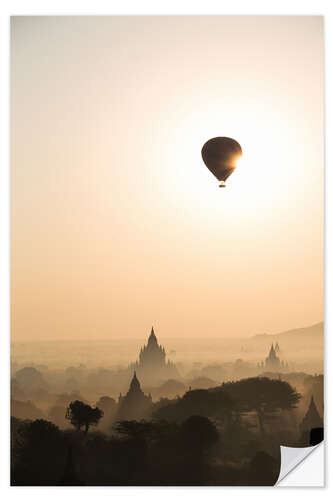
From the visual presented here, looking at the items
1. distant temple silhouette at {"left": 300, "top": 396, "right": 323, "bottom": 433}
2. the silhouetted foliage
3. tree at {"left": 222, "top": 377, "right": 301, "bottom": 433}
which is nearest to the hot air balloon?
tree at {"left": 222, "top": 377, "right": 301, "bottom": 433}

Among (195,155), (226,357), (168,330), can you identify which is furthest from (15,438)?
(195,155)

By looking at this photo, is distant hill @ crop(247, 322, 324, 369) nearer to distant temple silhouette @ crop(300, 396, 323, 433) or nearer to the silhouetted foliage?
distant temple silhouette @ crop(300, 396, 323, 433)

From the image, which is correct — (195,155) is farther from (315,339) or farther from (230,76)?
(315,339)

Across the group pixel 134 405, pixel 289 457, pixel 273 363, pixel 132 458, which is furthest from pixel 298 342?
pixel 132 458

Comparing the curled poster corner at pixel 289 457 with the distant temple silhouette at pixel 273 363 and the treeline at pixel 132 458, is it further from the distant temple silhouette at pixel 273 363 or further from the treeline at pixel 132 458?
the distant temple silhouette at pixel 273 363

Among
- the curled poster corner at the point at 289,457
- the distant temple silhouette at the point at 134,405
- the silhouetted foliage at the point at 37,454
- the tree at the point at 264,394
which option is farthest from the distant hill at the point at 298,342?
the silhouetted foliage at the point at 37,454

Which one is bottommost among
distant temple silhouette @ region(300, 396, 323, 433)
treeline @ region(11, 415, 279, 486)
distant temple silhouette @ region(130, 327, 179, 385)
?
treeline @ region(11, 415, 279, 486)
